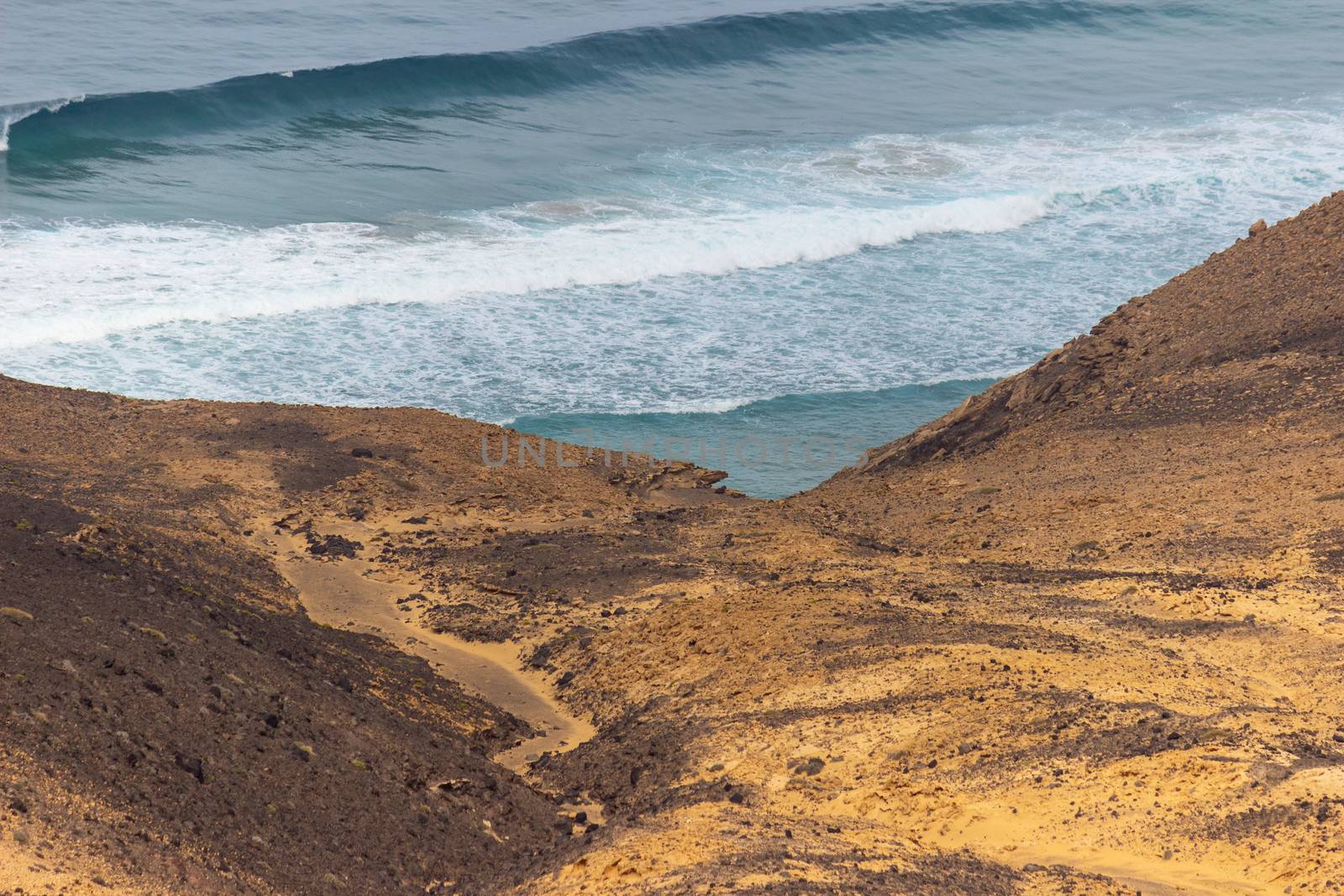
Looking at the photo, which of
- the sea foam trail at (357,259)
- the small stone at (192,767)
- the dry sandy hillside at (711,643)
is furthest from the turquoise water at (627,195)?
the small stone at (192,767)

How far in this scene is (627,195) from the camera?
934 inches

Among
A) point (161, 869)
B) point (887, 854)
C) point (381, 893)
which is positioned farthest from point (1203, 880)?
point (161, 869)

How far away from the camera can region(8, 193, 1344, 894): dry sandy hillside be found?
5332 mm

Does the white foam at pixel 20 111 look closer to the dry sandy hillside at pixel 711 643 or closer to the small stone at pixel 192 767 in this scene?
the dry sandy hillside at pixel 711 643

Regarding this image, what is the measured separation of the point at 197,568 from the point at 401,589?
1473mm

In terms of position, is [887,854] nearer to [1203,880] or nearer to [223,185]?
[1203,880]

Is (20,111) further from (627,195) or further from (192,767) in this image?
(192,767)

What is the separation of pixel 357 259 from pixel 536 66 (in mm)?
12698

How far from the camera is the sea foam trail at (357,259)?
682 inches

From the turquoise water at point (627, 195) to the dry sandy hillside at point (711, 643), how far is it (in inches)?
122

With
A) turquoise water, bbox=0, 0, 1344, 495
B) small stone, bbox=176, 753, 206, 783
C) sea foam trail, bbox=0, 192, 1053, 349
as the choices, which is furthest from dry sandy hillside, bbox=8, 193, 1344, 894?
sea foam trail, bbox=0, 192, 1053, 349

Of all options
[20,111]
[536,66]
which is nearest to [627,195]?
[536,66]

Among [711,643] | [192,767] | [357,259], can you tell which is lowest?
[711,643]

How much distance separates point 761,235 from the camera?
2139 cm
